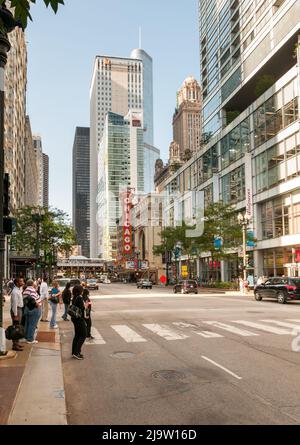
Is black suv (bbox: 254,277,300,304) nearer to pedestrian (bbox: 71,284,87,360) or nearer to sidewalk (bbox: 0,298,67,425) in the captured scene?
sidewalk (bbox: 0,298,67,425)

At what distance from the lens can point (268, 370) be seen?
873 cm

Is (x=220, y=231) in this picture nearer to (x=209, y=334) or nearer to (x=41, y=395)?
(x=209, y=334)

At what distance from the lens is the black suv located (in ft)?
86.7

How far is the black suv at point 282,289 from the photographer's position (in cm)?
2643

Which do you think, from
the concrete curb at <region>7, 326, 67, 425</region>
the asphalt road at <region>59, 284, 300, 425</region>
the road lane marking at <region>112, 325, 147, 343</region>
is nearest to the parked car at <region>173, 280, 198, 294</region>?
the road lane marking at <region>112, 325, 147, 343</region>

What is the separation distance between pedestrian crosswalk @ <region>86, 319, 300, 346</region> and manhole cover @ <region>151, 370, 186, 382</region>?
3.91 metres

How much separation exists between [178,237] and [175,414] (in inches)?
2265

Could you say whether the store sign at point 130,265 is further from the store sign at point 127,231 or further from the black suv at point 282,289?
the black suv at point 282,289

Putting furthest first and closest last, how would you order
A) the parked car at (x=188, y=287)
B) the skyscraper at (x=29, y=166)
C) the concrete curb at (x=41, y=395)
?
1. the skyscraper at (x=29, y=166)
2. the parked car at (x=188, y=287)
3. the concrete curb at (x=41, y=395)

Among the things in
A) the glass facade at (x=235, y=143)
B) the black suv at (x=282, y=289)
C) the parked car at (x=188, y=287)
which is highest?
the glass facade at (x=235, y=143)

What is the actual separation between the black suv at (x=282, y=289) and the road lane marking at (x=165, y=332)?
42.9ft

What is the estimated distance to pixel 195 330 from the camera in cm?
1477

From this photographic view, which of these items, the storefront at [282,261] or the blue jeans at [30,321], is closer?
the blue jeans at [30,321]

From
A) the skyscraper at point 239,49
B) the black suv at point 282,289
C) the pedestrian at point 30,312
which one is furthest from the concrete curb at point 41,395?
the skyscraper at point 239,49
